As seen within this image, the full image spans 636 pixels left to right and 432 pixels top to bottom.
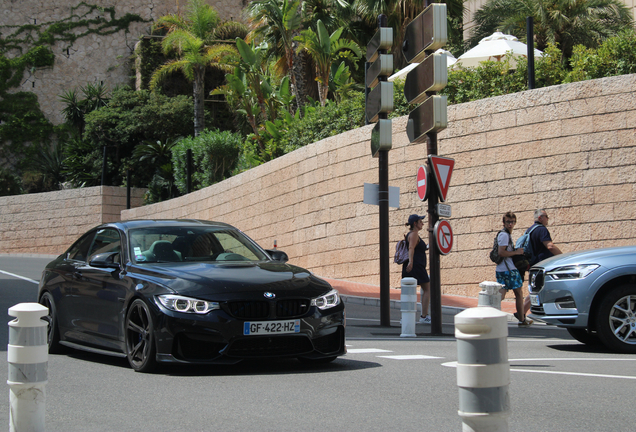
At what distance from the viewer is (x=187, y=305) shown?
6.45 m

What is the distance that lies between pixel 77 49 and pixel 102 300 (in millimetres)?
47264

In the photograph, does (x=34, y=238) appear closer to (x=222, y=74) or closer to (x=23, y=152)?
(x=23, y=152)

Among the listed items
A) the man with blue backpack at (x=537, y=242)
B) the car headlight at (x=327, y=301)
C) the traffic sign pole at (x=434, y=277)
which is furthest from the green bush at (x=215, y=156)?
the car headlight at (x=327, y=301)

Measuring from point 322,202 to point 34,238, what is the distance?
24.8 m

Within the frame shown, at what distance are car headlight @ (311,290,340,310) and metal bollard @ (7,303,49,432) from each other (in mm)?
2904

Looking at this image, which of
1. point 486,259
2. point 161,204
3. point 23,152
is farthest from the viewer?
point 23,152

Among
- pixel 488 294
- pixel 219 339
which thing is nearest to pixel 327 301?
pixel 219 339

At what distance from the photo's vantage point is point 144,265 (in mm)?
7254

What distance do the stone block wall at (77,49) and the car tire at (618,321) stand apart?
45.5 m

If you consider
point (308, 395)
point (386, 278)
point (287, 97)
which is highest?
point (287, 97)

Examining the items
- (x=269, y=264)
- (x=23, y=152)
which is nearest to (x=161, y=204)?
(x=23, y=152)

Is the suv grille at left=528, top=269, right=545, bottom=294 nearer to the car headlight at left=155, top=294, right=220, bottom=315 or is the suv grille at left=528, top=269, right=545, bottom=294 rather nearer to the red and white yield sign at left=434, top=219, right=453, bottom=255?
the red and white yield sign at left=434, top=219, right=453, bottom=255

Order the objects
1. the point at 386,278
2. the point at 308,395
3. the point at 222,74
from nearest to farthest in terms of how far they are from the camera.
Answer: the point at 308,395 < the point at 386,278 < the point at 222,74

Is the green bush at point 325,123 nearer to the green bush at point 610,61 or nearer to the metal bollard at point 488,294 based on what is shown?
the green bush at point 610,61
